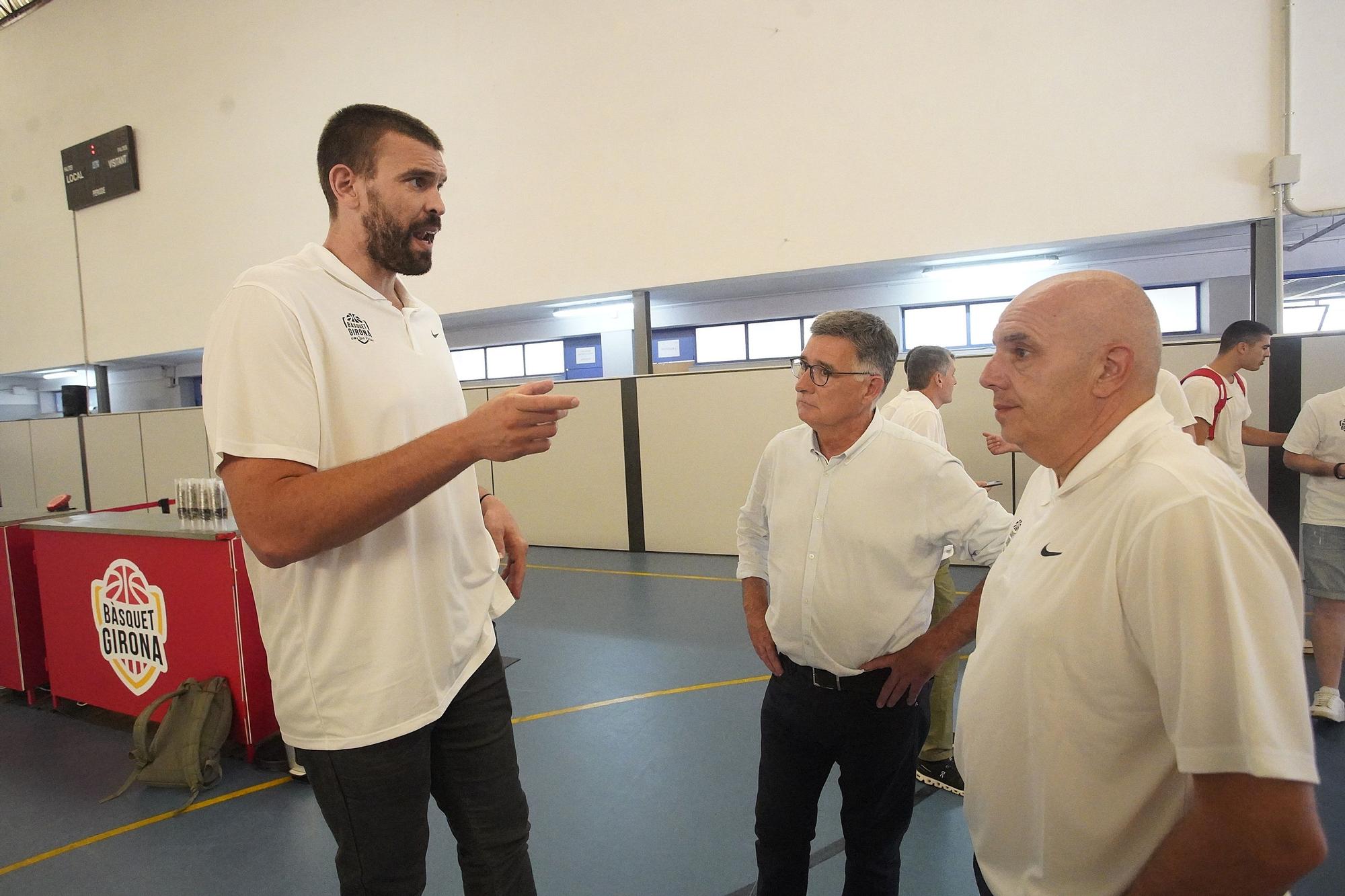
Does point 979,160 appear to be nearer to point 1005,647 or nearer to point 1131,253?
point 1131,253

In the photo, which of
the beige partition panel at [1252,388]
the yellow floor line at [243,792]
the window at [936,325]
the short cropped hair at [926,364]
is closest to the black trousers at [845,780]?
the yellow floor line at [243,792]

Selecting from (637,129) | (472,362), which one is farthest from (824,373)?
(472,362)

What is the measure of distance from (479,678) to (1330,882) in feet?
9.33

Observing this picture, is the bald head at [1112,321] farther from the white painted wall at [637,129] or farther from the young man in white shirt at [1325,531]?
the white painted wall at [637,129]

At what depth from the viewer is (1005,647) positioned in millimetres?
1089

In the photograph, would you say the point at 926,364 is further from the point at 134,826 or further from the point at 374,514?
the point at 134,826

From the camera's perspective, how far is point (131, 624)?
3.52 meters

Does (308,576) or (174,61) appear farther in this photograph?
(174,61)

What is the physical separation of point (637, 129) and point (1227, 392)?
5.67 metres

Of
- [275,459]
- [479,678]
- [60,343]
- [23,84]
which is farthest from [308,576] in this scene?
[23,84]

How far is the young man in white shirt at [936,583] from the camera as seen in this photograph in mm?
2914

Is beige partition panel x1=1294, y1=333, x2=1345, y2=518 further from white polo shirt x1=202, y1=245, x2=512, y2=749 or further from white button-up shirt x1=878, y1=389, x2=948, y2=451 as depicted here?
white polo shirt x1=202, y1=245, x2=512, y2=749

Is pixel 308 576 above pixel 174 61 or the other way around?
the other way around

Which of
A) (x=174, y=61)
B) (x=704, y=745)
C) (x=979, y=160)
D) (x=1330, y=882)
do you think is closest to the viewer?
(x=1330, y=882)
